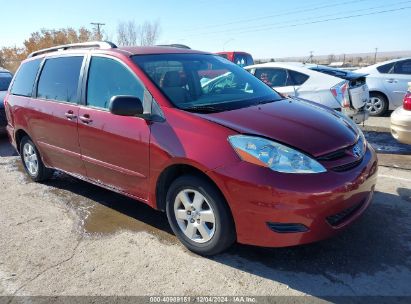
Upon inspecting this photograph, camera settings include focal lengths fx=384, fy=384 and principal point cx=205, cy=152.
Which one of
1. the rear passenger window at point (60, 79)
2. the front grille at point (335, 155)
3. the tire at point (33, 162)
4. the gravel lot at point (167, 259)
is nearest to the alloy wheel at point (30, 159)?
the tire at point (33, 162)

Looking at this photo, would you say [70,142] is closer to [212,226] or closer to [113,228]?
[113,228]

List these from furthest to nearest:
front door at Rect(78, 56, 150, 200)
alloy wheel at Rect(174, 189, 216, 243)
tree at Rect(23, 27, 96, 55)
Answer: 1. tree at Rect(23, 27, 96, 55)
2. front door at Rect(78, 56, 150, 200)
3. alloy wheel at Rect(174, 189, 216, 243)

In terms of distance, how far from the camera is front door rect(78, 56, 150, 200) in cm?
355

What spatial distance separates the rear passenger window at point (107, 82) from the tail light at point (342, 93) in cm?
442

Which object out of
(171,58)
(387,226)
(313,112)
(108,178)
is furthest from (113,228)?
(387,226)

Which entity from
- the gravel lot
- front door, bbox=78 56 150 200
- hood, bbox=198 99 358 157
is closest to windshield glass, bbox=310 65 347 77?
the gravel lot

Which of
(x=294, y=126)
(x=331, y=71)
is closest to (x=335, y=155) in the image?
(x=294, y=126)

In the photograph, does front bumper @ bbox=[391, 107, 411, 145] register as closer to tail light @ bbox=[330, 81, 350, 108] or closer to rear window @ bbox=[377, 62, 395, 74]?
tail light @ bbox=[330, 81, 350, 108]

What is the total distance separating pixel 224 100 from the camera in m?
3.74

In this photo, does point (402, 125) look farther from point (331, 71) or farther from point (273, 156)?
point (273, 156)

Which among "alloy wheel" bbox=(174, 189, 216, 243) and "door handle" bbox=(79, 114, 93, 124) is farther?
"door handle" bbox=(79, 114, 93, 124)

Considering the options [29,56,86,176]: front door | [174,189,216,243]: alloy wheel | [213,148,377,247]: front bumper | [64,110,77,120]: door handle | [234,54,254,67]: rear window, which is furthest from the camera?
[234,54,254,67]: rear window

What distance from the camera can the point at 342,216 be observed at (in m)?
2.99

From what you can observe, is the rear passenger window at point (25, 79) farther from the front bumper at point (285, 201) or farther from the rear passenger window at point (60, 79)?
the front bumper at point (285, 201)
